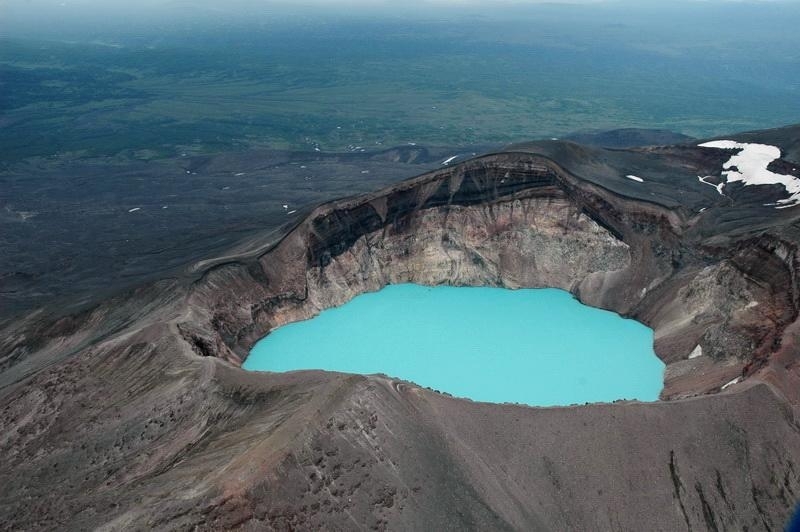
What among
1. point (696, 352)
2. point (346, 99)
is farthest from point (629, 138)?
point (696, 352)

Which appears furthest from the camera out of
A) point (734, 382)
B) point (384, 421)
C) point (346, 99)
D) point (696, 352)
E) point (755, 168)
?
point (346, 99)

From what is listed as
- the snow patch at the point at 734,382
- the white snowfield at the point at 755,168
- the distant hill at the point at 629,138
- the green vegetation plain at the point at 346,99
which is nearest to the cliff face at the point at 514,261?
→ the snow patch at the point at 734,382

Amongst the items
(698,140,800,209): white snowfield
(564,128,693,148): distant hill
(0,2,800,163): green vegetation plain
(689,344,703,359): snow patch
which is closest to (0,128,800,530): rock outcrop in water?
(689,344,703,359): snow patch

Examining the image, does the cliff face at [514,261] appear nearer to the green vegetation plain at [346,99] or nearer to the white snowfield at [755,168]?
the white snowfield at [755,168]

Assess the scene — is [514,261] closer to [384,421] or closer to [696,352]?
[696,352]

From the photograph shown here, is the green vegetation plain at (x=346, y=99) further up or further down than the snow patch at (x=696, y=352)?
further down
